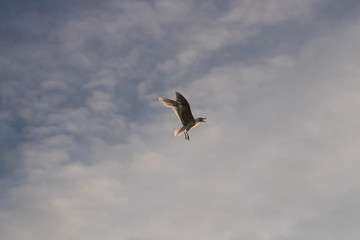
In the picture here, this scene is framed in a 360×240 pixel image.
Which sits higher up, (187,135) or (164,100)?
(164,100)

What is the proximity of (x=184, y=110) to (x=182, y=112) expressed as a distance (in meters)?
0.41

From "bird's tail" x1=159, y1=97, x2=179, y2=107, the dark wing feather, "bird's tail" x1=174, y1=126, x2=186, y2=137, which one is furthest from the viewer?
"bird's tail" x1=159, y1=97, x2=179, y2=107

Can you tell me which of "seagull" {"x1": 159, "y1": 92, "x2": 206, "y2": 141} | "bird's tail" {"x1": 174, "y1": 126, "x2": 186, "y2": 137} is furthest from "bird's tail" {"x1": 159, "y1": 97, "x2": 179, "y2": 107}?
"bird's tail" {"x1": 174, "y1": 126, "x2": 186, "y2": 137}

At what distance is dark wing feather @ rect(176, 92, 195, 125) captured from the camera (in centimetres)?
6347

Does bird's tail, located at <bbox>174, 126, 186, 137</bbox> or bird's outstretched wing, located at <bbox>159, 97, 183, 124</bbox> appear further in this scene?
bird's outstretched wing, located at <bbox>159, 97, 183, 124</bbox>

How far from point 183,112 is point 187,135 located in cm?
327

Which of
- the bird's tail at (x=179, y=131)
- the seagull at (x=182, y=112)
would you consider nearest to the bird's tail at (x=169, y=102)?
the seagull at (x=182, y=112)

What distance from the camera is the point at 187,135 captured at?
211 feet

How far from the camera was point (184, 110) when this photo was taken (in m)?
64.1

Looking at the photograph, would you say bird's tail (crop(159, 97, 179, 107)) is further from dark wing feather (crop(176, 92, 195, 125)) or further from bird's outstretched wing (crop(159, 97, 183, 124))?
dark wing feather (crop(176, 92, 195, 125))

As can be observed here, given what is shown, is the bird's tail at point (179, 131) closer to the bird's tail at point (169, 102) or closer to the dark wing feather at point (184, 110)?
the dark wing feather at point (184, 110)

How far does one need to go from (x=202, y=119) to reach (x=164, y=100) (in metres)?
6.25

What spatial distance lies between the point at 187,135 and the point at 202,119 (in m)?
3.55

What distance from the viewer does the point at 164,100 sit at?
211 ft
